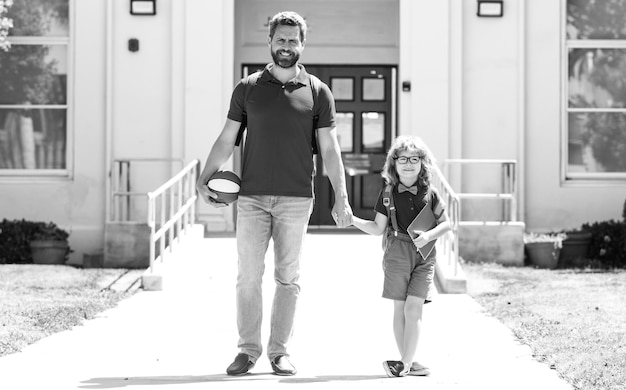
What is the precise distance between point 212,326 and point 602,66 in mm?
8130

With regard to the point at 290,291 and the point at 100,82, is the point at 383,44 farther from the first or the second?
the point at 290,291

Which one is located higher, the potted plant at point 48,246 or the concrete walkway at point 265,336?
the potted plant at point 48,246

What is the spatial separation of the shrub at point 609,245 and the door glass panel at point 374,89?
3648mm

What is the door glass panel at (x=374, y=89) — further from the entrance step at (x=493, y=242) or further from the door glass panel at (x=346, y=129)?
the entrance step at (x=493, y=242)

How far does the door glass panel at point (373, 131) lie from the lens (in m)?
15.5

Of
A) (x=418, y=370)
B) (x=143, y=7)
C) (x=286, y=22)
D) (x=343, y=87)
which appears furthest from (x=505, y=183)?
(x=286, y=22)

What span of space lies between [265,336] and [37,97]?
7735mm

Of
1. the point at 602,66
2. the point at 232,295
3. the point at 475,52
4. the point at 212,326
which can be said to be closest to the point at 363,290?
the point at 232,295

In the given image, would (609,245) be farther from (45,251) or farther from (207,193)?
(207,193)

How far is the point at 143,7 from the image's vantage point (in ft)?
46.9

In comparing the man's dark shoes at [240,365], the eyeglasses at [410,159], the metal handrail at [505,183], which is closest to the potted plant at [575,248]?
the metal handrail at [505,183]

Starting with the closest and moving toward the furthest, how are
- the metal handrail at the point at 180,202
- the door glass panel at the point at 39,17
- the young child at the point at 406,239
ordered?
the young child at the point at 406,239 < the metal handrail at the point at 180,202 < the door glass panel at the point at 39,17

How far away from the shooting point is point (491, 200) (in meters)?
14.5

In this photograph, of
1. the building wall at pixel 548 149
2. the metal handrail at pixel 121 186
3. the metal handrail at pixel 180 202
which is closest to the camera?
the metal handrail at pixel 180 202
